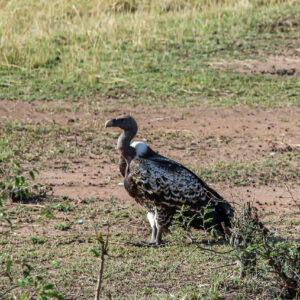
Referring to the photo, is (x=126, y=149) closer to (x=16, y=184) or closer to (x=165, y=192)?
(x=165, y=192)

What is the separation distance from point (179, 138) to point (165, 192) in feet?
10.6

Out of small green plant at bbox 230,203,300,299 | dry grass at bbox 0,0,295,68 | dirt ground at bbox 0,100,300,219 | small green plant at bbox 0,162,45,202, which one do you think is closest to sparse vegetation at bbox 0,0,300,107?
dry grass at bbox 0,0,295,68

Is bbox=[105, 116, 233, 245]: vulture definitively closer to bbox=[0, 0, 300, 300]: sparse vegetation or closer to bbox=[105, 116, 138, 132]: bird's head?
bbox=[0, 0, 300, 300]: sparse vegetation

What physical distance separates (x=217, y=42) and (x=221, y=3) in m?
2.20

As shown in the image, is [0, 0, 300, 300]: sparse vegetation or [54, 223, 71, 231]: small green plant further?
[54, 223, 71, 231]: small green plant

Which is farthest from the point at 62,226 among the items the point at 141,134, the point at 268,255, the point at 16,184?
the point at 141,134

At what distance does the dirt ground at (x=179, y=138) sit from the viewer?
7.98 m

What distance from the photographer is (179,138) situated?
973cm

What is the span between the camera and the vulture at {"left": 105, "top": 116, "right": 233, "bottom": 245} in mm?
6543

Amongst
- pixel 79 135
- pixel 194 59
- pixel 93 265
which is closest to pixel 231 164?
pixel 79 135

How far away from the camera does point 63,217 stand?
7.20m

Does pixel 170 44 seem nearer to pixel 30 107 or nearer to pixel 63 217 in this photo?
pixel 30 107

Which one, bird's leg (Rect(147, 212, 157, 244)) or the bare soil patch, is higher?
the bare soil patch

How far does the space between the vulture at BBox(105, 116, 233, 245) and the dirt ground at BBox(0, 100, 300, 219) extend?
3.23 feet
